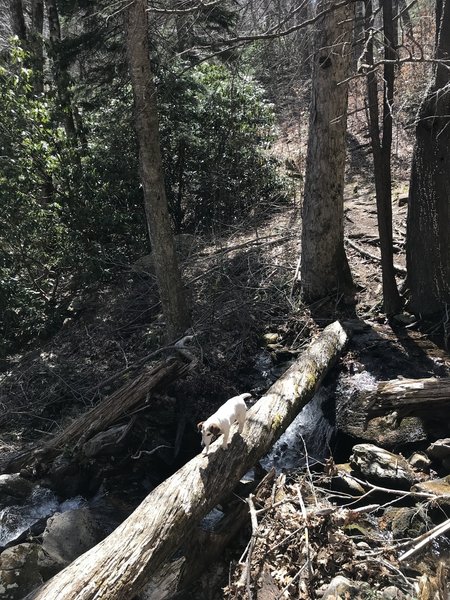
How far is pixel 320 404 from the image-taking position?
7555 mm

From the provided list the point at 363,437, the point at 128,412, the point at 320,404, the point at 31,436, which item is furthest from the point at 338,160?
the point at 31,436

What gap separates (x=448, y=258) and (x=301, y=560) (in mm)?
5276

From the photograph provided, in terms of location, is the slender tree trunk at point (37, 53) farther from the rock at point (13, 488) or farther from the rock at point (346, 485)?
the rock at point (346, 485)

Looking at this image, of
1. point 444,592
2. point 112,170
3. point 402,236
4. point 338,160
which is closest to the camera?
point 444,592

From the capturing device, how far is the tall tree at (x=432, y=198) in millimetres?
7289

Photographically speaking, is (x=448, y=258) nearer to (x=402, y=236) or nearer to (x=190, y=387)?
(x=402, y=236)

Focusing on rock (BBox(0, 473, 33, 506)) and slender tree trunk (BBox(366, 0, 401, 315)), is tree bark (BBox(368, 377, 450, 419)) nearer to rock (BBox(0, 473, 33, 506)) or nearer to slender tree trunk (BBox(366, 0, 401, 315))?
slender tree trunk (BBox(366, 0, 401, 315))

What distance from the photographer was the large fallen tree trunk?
3582 millimetres

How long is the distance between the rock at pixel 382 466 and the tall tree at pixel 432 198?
3176 mm

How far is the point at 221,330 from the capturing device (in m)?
8.93

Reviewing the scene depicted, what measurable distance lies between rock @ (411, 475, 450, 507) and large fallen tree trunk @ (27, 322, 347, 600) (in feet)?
4.98

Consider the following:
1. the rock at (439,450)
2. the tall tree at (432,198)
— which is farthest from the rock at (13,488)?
the tall tree at (432,198)

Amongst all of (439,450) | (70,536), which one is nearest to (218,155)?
(439,450)

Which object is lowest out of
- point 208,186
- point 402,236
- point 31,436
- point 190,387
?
point 31,436
